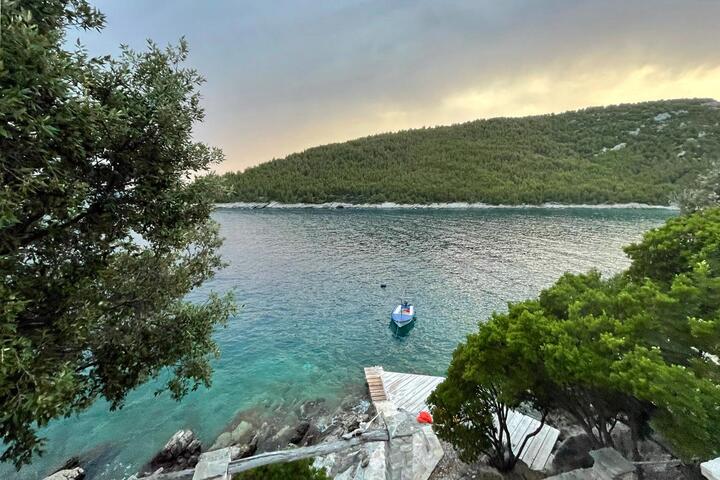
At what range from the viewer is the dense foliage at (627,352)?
613cm

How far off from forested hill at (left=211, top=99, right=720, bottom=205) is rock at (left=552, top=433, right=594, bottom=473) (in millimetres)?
95700

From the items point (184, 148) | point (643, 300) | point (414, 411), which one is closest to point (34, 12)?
point (184, 148)

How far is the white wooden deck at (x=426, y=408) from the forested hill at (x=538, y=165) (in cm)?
8635

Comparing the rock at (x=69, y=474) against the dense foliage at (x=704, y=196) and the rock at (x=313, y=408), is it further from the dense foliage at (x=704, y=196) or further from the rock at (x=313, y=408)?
the dense foliage at (x=704, y=196)

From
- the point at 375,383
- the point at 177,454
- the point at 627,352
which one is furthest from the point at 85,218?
the point at 375,383

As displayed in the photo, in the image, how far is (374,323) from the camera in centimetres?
3059

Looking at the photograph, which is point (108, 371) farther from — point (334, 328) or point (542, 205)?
point (542, 205)

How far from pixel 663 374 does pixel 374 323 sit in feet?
83.8

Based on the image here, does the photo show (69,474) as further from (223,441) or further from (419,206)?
(419,206)

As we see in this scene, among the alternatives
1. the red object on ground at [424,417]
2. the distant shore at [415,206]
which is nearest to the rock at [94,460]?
the red object on ground at [424,417]

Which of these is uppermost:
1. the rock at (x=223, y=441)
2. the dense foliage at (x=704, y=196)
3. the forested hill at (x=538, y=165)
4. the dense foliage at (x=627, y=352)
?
the forested hill at (x=538, y=165)

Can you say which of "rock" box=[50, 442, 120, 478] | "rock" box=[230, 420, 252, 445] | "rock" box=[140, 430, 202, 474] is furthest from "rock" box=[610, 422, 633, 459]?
"rock" box=[50, 442, 120, 478]

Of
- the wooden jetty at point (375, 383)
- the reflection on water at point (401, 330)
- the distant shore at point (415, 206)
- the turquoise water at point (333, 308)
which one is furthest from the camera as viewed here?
the distant shore at point (415, 206)

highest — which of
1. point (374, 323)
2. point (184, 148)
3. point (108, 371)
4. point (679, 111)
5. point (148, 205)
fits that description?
point (679, 111)
